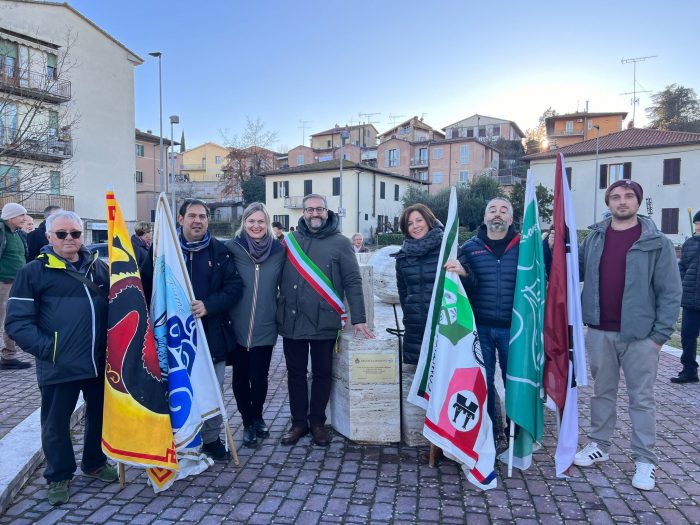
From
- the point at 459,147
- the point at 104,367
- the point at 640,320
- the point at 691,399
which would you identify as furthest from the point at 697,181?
the point at 104,367

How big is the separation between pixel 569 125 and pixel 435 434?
67.2 meters

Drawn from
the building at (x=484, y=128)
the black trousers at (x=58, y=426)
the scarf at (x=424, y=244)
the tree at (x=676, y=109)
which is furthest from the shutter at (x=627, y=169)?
the black trousers at (x=58, y=426)

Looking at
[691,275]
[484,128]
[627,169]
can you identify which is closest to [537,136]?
[484,128]

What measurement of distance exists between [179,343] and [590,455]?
3.22 m

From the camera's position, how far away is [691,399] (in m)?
5.66

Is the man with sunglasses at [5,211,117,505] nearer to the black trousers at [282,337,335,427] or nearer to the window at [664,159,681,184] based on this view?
the black trousers at [282,337,335,427]

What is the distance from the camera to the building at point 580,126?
198 ft

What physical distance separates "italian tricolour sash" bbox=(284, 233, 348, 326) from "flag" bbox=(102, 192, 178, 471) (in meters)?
1.22

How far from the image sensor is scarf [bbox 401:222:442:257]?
410 centimetres

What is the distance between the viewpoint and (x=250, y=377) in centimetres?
442

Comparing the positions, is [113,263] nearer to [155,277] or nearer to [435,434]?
[155,277]

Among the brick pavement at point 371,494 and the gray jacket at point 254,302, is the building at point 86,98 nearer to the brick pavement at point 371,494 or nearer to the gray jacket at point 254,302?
the gray jacket at point 254,302

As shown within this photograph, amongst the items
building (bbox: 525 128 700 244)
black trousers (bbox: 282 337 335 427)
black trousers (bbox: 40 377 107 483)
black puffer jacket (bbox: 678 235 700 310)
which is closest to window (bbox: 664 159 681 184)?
building (bbox: 525 128 700 244)

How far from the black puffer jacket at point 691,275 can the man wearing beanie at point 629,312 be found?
118 inches
